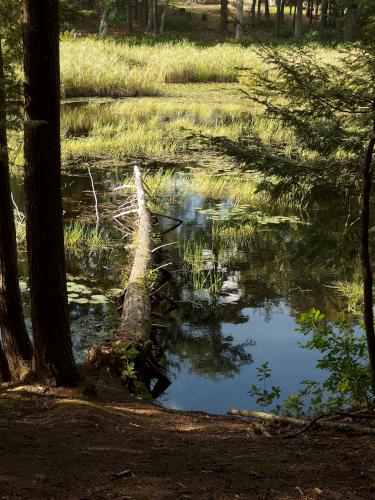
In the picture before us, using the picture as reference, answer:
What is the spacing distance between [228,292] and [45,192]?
4734 millimetres

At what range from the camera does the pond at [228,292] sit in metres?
6.75

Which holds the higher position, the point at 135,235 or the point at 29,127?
the point at 29,127

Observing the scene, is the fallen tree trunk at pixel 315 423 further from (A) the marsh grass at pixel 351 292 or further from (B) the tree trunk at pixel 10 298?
(A) the marsh grass at pixel 351 292

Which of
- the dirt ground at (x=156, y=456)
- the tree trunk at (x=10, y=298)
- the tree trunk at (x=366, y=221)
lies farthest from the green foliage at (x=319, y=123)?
the tree trunk at (x=10, y=298)

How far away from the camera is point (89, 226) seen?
12.2 m

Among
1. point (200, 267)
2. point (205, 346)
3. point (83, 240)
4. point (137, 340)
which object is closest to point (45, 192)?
point (137, 340)

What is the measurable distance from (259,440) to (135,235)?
6789 mm

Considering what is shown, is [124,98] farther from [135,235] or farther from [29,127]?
[29,127]

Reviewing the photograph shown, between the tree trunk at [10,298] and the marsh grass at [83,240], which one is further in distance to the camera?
the marsh grass at [83,240]

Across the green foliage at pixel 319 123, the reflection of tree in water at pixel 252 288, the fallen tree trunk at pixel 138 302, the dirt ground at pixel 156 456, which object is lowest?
the reflection of tree in water at pixel 252 288

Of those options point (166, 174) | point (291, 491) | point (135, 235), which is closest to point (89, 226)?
point (135, 235)

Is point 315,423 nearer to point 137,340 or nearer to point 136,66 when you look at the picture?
point 137,340

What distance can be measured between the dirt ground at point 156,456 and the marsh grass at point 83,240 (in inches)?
221

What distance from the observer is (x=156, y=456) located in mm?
4137
